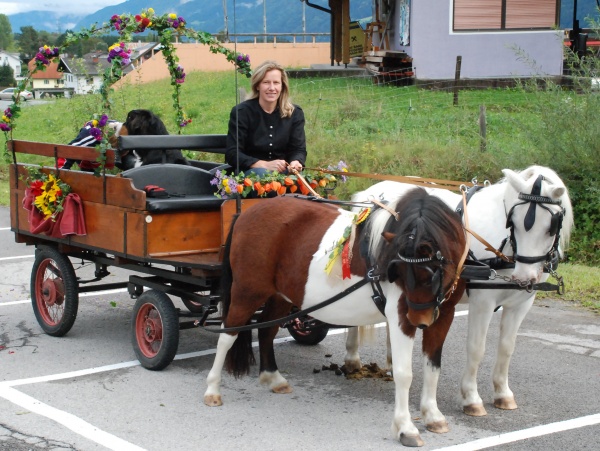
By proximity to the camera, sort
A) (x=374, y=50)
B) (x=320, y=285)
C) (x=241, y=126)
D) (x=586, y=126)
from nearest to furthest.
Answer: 1. (x=320, y=285)
2. (x=241, y=126)
3. (x=586, y=126)
4. (x=374, y=50)

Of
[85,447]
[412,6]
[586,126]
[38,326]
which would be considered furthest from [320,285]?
[412,6]

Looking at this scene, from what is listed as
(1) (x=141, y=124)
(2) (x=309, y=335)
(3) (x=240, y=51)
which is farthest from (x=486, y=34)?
(2) (x=309, y=335)

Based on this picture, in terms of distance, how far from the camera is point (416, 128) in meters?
16.1

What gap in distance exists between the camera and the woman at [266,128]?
271 inches

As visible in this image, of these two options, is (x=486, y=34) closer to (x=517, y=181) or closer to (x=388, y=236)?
(x=517, y=181)

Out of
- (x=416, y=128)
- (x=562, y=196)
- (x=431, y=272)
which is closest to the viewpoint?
(x=431, y=272)

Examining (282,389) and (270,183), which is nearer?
(282,389)

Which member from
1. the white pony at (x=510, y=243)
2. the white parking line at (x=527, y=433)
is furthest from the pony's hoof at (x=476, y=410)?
the white parking line at (x=527, y=433)

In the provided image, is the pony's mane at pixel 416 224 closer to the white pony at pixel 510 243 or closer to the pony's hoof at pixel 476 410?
the white pony at pixel 510 243

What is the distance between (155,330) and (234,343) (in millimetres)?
863

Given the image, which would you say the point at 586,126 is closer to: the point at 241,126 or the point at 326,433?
the point at 241,126

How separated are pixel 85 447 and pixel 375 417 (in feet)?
6.29

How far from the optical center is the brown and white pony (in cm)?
503

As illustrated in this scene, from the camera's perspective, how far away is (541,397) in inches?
245
